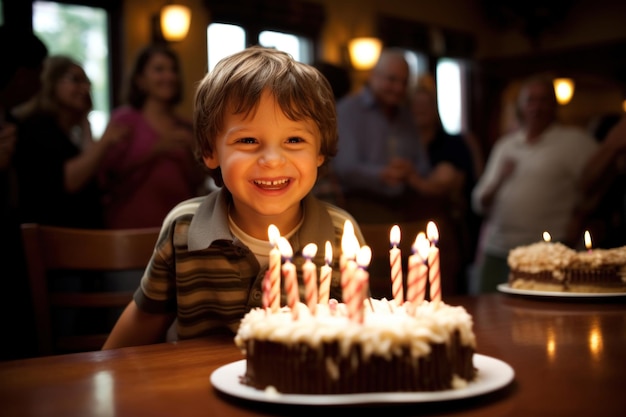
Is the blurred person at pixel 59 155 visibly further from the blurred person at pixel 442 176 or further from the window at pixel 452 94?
the window at pixel 452 94

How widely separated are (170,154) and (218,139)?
1743 millimetres

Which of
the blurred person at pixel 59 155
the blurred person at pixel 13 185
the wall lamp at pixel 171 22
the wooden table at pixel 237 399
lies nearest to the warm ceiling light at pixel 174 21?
the wall lamp at pixel 171 22

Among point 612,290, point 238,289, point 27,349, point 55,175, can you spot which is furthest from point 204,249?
point 55,175

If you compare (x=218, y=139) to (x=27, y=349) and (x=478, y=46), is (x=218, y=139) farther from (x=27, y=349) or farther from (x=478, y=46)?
(x=478, y=46)

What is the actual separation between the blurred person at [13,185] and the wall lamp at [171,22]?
3789mm

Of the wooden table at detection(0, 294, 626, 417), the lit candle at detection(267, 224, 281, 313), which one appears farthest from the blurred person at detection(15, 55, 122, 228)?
the lit candle at detection(267, 224, 281, 313)

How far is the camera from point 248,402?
2.83 ft

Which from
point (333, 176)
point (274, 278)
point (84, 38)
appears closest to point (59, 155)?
point (333, 176)

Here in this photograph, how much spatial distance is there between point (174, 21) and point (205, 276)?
17.4 ft

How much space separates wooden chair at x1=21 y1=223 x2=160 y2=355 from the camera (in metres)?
1.67

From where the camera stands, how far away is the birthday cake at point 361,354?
83 centimetres

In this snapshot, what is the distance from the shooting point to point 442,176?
13.6 feet

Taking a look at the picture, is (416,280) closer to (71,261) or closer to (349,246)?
(349,246)

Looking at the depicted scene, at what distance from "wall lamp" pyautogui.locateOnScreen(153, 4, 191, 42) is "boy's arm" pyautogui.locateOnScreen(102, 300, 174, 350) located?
5.25 m
